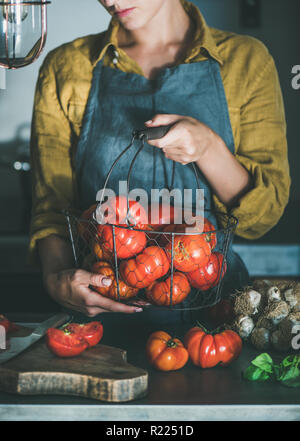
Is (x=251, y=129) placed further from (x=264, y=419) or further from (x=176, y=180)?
(x=264, y=419)

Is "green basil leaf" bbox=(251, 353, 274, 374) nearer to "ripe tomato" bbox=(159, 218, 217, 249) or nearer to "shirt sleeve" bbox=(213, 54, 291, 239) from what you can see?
"ripe tomato" bbox=(159, 218, 217, 249)

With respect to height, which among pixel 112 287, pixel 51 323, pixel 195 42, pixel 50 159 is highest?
pixel 195 42

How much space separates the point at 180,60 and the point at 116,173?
0.30m

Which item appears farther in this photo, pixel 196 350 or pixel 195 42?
pixel 195 42

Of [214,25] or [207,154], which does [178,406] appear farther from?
[214,25]

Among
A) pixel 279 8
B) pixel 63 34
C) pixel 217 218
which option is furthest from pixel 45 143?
pixel 279 8

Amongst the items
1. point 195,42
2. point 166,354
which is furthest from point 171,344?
point 195,42

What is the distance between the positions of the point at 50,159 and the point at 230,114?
414mm

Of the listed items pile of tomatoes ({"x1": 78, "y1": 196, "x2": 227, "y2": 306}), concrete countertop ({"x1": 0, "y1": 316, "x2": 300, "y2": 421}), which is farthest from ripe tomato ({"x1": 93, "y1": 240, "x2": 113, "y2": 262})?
concrete countertop ({"x1": 0, "y1": 316, "x2": 300, "y2": 421})

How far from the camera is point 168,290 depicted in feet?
2.97

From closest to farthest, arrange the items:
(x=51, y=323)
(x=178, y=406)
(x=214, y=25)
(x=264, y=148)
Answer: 1. (x=178, y=406)
2. (x=51, y=323)
3. (x=264, y=148)
4. (x=214, y=25)

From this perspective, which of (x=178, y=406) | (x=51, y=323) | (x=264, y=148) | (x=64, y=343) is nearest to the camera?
(x=178, y=406)

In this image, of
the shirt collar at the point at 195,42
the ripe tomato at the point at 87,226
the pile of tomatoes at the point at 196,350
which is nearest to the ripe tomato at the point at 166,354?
the pile of tomatoes at the point at 196,350

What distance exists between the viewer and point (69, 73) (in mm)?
1309
